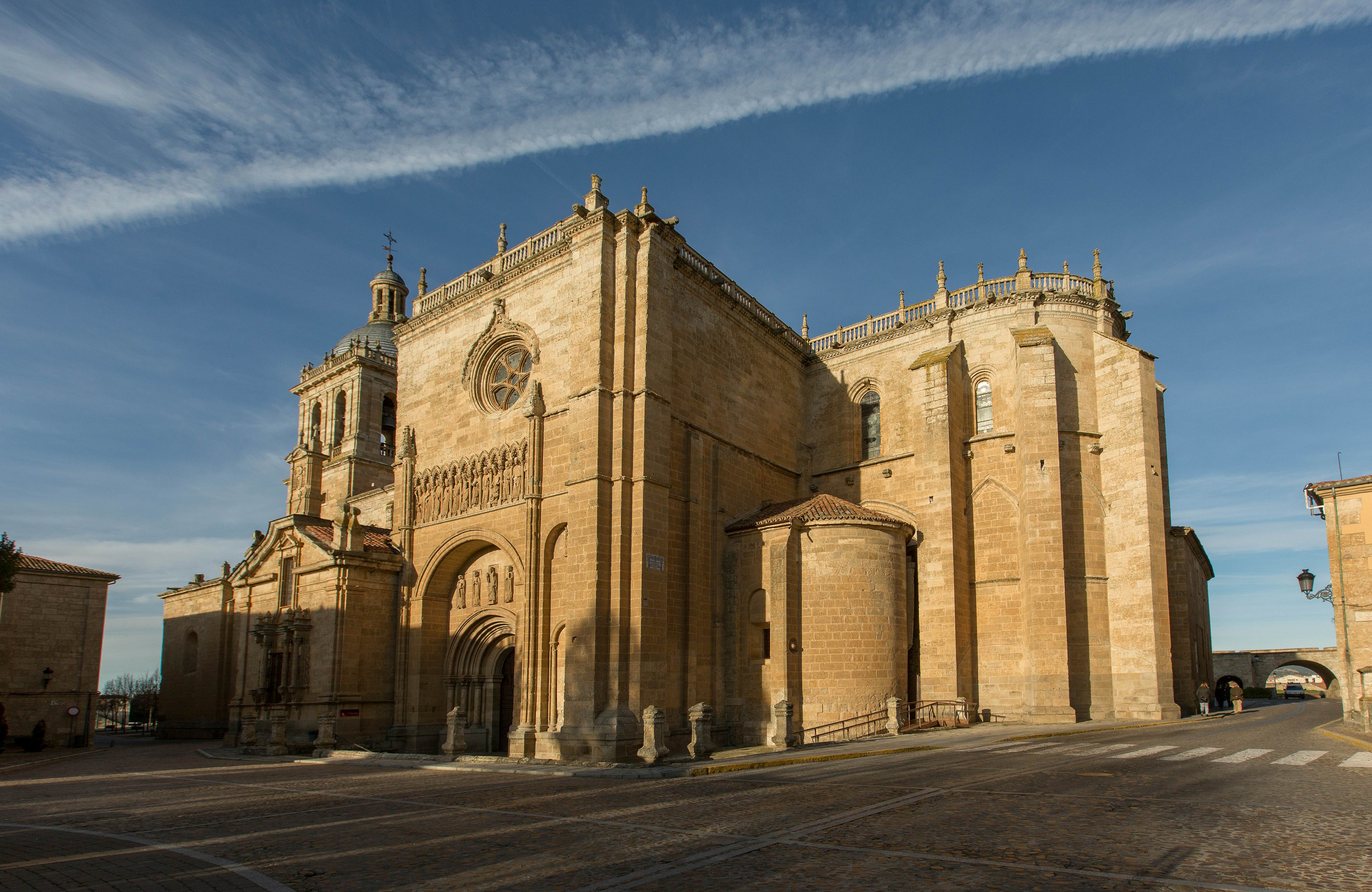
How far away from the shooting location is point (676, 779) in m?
13.9

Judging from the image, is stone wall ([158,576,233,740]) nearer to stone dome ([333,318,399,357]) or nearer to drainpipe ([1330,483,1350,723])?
stone dome ([333,318,399,357])

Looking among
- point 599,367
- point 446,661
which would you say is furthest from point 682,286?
point 446,661

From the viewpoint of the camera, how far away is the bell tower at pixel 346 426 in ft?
125

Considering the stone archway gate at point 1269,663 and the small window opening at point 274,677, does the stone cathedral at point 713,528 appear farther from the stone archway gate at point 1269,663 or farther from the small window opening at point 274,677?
the stone archway gate at point 1269,663

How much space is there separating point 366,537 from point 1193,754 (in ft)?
74.4

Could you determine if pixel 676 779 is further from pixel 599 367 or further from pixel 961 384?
pixel 961 384

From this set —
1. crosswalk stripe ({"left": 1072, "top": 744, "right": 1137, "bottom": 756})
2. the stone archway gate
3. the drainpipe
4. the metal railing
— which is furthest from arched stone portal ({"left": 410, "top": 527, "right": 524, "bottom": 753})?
the stone archway gate

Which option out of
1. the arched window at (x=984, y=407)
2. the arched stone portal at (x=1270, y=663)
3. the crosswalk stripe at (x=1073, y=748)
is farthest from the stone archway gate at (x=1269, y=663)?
the crosswalk stripe at (x=1073, y=748)

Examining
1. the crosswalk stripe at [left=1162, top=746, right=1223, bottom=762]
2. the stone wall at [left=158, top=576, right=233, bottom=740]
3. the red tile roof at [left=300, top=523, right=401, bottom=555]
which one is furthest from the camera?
the stone wall at [left=158, top=576, right=233, bottom=740]

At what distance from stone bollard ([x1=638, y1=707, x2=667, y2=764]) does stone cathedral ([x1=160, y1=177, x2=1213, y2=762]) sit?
1.85 ft

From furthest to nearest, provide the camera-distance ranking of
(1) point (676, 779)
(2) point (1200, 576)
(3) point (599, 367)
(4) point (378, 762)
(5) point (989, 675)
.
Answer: (2) point (1200, 576) → (5) point (989, 675) → (3) point (599, 367) → (4) point (378, 762) → (1) point (676, 779)

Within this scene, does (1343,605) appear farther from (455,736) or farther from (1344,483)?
(455,736)

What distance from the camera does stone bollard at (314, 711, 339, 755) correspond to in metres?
22.6

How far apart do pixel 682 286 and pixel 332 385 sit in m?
23.7
